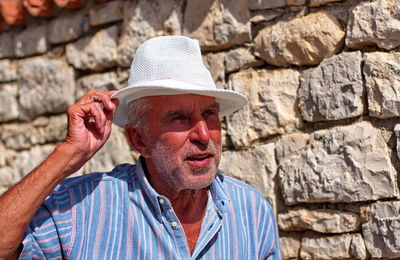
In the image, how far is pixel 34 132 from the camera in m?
4.07

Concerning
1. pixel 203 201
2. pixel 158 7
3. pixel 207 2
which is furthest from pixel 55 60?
pixel 203 201

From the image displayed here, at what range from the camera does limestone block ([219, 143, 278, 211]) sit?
307 cm

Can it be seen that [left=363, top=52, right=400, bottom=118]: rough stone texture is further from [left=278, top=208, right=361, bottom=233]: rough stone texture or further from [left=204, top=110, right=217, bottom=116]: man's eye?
[left=204, top=110, right=217, bottom=116]: man's eye

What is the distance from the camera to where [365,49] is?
2.81 metres

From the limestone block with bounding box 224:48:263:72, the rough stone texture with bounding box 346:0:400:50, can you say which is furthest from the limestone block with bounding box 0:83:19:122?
the rough stone texture with bounding box 346:0:400:50

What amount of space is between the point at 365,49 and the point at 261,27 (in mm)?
571

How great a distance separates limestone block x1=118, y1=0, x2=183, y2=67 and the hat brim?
0.83m

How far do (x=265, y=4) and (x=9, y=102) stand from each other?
1973 mm

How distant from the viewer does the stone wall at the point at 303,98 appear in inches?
107

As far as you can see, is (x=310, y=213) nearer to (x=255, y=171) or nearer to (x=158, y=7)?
(x=255, y=171)

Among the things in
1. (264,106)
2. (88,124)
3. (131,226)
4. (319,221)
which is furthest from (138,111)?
(319,221)

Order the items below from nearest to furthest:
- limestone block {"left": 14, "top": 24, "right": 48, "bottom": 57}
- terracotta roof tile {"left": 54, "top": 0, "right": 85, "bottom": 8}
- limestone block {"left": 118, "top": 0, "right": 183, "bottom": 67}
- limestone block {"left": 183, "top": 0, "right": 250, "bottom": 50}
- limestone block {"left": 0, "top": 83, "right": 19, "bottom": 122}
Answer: limestone block {"left": 183, "top": 0, "right": 250, "bottom": 50}, limestone block {"left": 118, "top": 0, "right": 183, "bottom": 67}, terracotta roof tile {"left": 54, "top": 0, "right": 85, "bottom": 8}, limestone block {"left": 14, "top": 24, "right": 48, "bottom": 57}, limestone block {"left": 0, "top": 83, "right": 19, "bottom": 122}

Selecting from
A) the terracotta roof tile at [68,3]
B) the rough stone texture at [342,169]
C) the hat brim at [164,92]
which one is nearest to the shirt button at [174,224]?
the hat brim at [164,92]

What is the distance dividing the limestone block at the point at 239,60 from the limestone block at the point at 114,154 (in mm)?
788
